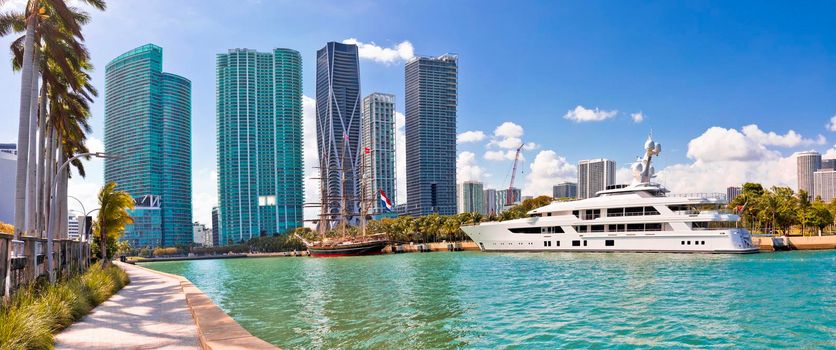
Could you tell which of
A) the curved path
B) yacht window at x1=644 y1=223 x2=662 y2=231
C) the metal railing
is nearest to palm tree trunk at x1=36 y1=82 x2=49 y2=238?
the metal railing

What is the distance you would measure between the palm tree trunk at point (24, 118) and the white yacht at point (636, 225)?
5199cm

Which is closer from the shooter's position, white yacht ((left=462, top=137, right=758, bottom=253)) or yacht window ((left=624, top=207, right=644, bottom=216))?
white yacht ((left=462, top=137, right=758, bottom=253))

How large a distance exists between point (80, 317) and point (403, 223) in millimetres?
97232

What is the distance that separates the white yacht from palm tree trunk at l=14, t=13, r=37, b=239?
52.0 m

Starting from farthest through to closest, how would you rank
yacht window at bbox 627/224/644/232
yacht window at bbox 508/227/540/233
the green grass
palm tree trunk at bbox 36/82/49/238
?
yacht window at bbox 508/227/540/233 → yacht window at bbox 627/224/644/232 → palm tree trunk at bbox 36/82/49/238 → the green grass

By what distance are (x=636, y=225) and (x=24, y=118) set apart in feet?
178

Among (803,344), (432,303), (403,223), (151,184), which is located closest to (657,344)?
(803,344)

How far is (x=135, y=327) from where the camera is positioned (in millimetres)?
12359

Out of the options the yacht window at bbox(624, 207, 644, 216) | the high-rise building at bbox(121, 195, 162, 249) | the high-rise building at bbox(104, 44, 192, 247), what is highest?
the high-rise building at bbox(104, 44, 192, 247)

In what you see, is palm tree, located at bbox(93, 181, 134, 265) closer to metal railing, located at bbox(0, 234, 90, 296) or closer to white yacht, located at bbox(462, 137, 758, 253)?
metal railing, located at bbox(0, 234, 90, 296)

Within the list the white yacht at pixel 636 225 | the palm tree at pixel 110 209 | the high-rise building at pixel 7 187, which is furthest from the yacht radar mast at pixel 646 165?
the high-rise building at pixel 7 187

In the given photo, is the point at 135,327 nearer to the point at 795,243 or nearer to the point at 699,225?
the point at 699,225

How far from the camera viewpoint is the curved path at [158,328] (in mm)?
8867

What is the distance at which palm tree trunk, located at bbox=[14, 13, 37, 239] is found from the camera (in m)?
19.8
